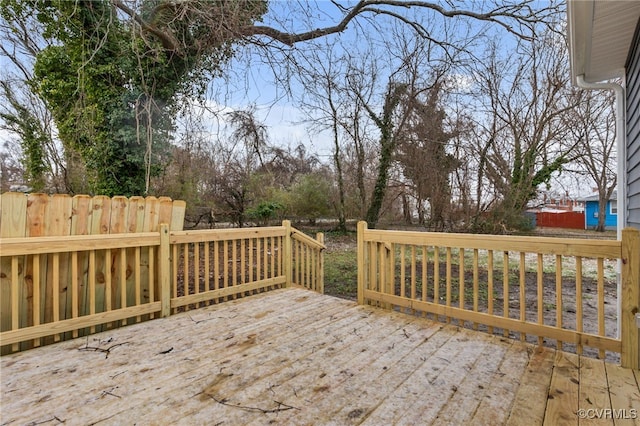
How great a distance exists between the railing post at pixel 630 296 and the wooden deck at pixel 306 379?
14cm

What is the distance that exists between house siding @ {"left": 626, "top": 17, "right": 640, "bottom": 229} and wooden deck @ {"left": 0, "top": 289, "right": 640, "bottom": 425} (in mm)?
1725

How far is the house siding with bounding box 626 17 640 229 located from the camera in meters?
2.68

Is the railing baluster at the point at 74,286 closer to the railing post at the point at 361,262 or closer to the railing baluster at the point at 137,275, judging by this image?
the railing baluster at the point at 137,275

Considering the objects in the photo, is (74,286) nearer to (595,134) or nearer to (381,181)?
(381,181)

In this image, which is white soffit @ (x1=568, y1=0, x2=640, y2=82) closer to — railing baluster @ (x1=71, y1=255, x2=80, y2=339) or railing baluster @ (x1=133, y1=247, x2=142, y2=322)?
railing baluster @ (x1=133, y1=247, x2=142, y2=322)

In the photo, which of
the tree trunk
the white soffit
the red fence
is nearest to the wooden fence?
the white soffit

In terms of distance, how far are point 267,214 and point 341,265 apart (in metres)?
3.28

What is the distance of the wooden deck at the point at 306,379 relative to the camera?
5.23 ft

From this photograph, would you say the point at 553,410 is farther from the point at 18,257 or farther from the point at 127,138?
the point at 127,138

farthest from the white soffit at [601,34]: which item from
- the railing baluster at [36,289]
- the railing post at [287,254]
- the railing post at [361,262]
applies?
the railing baluster at [36,289]

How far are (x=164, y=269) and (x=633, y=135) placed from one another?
472 cm

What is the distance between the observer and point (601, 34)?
8.80 feet

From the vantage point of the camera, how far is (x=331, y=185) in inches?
472

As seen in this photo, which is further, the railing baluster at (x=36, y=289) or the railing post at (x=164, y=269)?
the railing post at (x=164, y=269)
